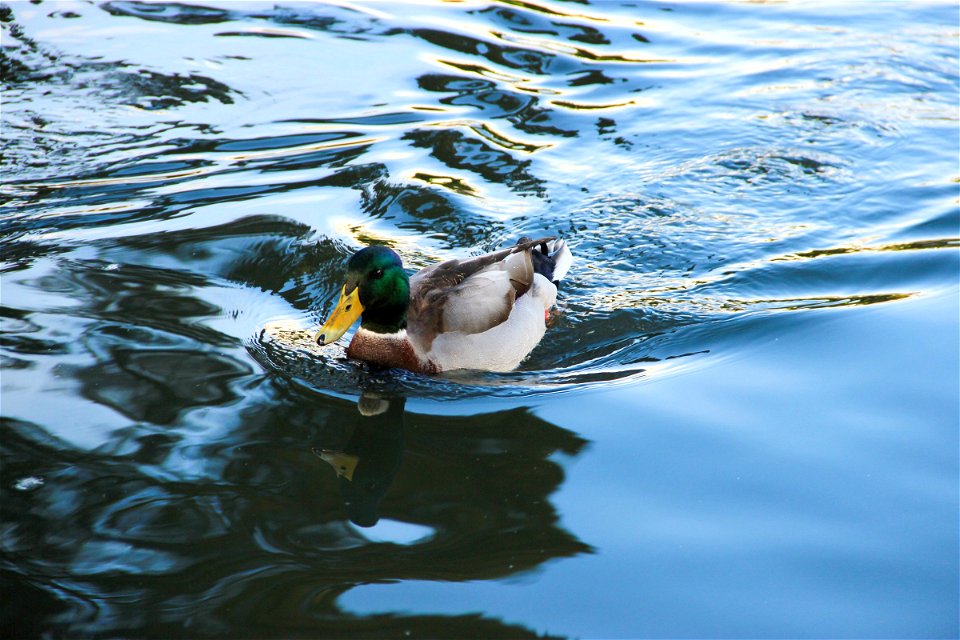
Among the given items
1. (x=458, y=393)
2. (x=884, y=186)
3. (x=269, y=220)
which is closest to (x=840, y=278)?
(x=884, y=186)

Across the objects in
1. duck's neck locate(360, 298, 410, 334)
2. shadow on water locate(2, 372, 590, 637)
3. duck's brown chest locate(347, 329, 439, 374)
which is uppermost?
duck's neck locate(360, 298, 410, 334)

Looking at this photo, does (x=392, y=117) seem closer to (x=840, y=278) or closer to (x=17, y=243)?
(x=17, y=243)

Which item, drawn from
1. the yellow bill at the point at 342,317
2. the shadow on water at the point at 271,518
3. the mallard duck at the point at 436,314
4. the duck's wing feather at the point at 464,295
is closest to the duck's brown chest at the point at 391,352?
the mallard duck at the point at 436,314

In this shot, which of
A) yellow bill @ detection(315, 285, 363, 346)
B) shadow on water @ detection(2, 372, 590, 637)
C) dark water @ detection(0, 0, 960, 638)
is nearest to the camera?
shadow on water @ detection(2, 372, 590, 637)

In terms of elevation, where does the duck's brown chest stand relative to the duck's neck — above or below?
below

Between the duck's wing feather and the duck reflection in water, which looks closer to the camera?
the duck reflection in water

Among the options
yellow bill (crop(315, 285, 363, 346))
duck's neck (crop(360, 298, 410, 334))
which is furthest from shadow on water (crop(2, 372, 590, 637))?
duck's neck (crop(360, 298, 410, 334))

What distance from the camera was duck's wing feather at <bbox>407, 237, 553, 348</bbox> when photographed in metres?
6.15

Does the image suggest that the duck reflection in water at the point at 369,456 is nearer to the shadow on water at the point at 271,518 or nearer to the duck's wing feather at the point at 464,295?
the shadow on water at the point at 271,518

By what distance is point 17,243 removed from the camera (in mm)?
7102

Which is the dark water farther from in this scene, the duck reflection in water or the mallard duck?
the mallard duck

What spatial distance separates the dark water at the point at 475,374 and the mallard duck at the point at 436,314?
0.62ft

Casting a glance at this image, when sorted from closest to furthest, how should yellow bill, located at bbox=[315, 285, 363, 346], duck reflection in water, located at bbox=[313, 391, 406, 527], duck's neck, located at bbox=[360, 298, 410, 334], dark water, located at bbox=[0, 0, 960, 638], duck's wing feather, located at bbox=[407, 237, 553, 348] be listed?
dark water, located at bbox=[0, 0, 960, 638] → duck reflection in water, located at bbox=[313, 391, 406, 527] → yellow bill, located at bbox=[315, 285, 363, 346] → duck's neck, located at bbox=[360, 298, 410, 334] → duck's wing feather, located at bbox=[407, 237, 553, 348]

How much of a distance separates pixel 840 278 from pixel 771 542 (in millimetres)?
3361
